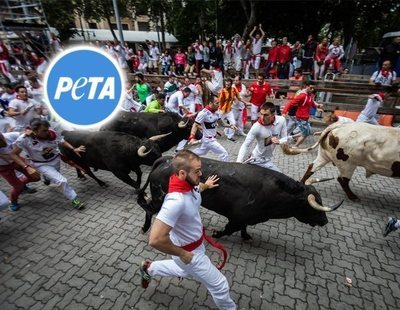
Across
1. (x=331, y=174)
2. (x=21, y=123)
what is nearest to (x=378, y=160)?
(x=331, y=174)

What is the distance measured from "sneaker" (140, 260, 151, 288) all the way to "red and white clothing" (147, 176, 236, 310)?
1.86 ft

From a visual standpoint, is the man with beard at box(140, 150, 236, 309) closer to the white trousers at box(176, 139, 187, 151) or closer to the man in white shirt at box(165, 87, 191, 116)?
the white trousers at box(176, 139, 187, 151)

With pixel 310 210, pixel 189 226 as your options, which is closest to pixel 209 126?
pixel 310 210

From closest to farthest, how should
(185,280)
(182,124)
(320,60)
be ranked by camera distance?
(185,280) < (182,124) < (320,60)

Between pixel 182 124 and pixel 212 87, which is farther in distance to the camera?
pixel 212 87

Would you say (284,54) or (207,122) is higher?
(284,54)

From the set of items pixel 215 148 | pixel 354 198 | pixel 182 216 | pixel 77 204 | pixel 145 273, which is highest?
pixel 182 216

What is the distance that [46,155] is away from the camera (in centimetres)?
555

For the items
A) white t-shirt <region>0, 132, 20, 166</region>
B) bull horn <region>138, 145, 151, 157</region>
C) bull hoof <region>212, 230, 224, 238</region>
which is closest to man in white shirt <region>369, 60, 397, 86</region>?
bull hoof <region>212, 230, 224, 238</region>

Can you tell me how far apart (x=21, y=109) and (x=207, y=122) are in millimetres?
5427

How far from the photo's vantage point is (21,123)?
759cm

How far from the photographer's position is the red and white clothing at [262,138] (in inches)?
210

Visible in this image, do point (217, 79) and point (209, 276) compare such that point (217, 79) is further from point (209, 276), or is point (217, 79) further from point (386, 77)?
point (209, 276)

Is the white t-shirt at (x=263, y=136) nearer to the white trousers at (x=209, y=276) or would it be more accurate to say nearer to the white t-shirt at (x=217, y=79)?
the white trousers at (x=209, y=276)
